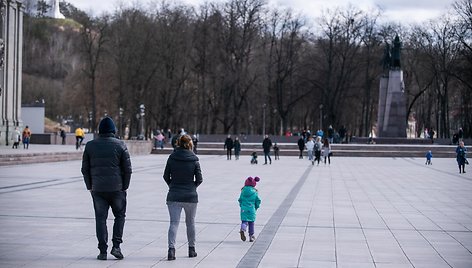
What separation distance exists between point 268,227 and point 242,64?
177ft

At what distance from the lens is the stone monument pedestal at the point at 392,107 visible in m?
52.8

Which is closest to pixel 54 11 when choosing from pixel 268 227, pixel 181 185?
pixel 268 227

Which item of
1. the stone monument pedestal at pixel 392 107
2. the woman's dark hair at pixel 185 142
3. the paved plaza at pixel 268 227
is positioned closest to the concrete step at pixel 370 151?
the stone monument pedestal at pixel 392 107

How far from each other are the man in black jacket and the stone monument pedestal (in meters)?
46.5

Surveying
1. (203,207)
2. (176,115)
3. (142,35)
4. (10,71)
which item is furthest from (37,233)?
(176,115)

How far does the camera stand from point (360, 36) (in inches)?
2618

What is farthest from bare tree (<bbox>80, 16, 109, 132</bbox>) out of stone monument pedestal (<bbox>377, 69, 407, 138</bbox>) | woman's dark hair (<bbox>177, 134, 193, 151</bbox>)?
woman's dark hair (<bbox>177, 134, 193, 151</bbox>)

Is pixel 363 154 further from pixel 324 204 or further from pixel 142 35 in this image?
pixel 324 204

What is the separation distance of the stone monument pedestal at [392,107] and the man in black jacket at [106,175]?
46.5m

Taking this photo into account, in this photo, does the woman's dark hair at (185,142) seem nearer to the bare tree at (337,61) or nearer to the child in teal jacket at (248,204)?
the child in teal jacket at (248,204)

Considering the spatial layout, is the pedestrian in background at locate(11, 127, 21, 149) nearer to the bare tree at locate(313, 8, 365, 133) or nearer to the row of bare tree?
the row of bare tree

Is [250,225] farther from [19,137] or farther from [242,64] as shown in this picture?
[242,64]

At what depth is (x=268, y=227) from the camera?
11406mm

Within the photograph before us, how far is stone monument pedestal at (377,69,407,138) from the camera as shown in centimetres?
5284
